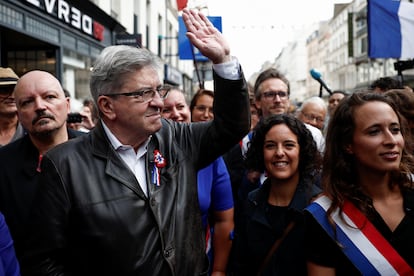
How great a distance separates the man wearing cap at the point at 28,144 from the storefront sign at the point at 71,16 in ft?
21.2

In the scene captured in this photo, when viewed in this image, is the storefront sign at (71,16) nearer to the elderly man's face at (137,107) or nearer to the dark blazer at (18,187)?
the dark blazer at (18,187)

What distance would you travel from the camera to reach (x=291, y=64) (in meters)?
109

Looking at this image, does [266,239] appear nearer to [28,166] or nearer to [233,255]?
[233,255]

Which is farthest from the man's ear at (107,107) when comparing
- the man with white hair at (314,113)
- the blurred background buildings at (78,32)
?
the man with white hair at (314,113)

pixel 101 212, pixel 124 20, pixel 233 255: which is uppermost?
pixel 124 20

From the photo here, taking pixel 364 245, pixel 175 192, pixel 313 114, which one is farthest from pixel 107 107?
pixel 313 114

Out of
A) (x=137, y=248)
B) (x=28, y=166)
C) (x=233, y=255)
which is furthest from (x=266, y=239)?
(x=28, y=166)

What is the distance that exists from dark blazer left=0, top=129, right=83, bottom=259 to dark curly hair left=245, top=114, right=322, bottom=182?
1.49 metres

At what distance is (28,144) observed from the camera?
8.96 feet

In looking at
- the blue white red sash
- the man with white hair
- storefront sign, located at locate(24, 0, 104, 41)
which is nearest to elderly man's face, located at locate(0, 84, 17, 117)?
the blue white red sash

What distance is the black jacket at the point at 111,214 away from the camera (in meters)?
1.76

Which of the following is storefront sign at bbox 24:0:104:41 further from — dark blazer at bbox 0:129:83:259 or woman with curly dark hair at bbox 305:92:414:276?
woman with curly dark hair at bbox 305:92:414:276

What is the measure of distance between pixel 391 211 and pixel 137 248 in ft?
4.00

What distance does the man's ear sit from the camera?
1959 millimetres
